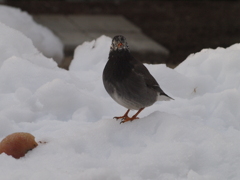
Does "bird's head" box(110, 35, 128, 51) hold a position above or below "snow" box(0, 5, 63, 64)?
above

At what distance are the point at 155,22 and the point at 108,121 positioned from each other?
272 inches

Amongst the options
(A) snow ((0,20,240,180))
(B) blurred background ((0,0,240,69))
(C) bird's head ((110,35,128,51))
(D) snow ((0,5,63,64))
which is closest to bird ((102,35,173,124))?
(C) bird's head ((110,35,128,51))

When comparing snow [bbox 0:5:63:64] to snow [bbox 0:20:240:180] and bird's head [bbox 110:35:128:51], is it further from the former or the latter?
bird's head [bbox 110:35:128:51]

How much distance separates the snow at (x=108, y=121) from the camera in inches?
104

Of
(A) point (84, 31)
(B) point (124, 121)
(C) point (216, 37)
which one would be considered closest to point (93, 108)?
(B) point (124, 121)

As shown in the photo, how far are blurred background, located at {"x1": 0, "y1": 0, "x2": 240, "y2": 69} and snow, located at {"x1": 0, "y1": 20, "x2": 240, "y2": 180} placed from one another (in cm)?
250

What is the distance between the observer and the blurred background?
25.4 ft

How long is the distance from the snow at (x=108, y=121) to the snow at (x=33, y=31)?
107 centimetres

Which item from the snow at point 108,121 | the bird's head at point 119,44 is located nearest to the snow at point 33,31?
the snow at point 108,121

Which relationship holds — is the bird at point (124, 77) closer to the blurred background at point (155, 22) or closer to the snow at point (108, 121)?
the snow at point (108, 121)

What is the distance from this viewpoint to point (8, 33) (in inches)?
171

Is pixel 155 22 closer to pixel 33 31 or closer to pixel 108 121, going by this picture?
pixel 33 31

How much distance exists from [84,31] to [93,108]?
4943 millimetres

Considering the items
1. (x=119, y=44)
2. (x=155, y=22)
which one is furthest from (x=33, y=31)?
(x=155, y=22)
